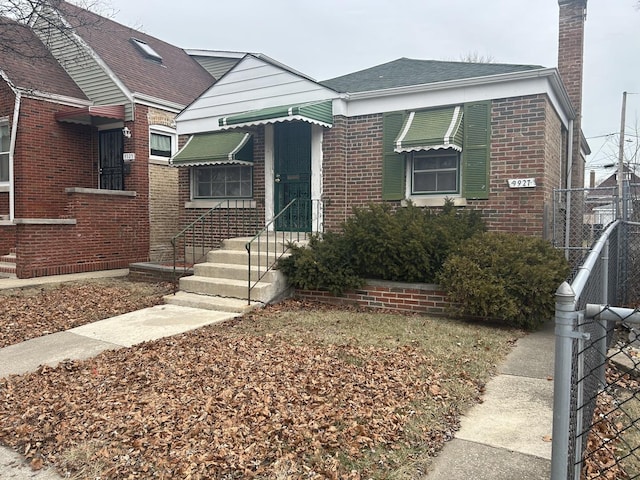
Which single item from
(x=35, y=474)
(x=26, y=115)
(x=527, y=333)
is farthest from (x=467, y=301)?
(x=26, y=115)

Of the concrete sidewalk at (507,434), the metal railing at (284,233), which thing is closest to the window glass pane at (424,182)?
the metal railing at (284,233)

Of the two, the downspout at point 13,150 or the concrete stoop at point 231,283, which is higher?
the downspout at point 13,150

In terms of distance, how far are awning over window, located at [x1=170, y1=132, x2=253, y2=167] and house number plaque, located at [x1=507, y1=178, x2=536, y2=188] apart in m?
5.20

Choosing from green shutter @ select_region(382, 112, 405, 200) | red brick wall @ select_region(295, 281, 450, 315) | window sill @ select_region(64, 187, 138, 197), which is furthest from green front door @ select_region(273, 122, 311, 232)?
window sill @ select_region(64, 187, 138, 197)

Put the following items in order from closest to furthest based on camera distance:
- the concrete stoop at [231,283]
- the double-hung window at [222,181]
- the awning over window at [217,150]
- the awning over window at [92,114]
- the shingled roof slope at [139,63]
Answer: the concrete stoop at [231,283] < the awning over window at [217,150] < the double-hung window at [222,181] < the awning over window at [92,114] < the shingled roof slope at [139,63]

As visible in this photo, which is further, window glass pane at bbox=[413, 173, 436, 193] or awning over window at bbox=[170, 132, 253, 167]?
awning over window at bbox=[170, 132, 253, 167]

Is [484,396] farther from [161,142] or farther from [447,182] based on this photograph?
[161,142]

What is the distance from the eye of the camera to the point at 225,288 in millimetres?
7676

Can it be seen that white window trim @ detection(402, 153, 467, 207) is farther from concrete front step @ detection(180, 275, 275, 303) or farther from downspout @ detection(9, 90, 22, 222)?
downspout @ detection(9, 90, 22, 222)

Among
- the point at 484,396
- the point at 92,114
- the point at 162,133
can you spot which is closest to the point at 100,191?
the point at 92,114

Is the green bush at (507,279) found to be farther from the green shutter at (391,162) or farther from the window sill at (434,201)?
the green shutter at (391,162)

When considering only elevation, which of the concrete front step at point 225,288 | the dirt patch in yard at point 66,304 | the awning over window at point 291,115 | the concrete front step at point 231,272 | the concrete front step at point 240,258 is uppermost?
the awning over window at point 291,115

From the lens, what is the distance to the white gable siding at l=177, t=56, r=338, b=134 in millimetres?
9297

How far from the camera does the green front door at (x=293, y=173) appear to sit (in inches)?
378
